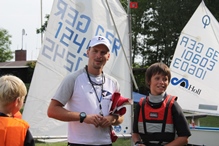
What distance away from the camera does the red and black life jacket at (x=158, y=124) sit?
285 centimetres

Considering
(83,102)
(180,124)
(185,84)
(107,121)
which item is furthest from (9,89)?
(185,84)

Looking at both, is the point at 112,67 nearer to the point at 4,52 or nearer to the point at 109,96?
the point at 109,96

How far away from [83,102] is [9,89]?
623mm

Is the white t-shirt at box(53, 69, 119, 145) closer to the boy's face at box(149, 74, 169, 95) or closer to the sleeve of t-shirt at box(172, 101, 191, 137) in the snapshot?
the boy's face at box(149, 74, 169, 95)

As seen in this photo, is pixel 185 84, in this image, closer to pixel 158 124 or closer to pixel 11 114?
pixel 158 124

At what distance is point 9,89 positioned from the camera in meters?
2.45

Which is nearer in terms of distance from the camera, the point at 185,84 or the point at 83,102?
the point at 83,102

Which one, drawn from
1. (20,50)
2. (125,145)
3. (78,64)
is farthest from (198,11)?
(20,50)

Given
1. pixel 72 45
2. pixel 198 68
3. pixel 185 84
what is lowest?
pixel 185 84

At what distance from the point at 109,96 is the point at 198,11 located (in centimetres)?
723

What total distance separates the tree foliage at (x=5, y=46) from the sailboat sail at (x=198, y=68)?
171ft

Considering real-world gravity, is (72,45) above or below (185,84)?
above

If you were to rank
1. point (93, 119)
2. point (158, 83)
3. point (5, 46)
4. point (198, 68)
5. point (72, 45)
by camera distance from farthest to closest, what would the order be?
point (5, 46) < point (198, 68) < point (72, 45) < point (158, 83) < point (93, 119)

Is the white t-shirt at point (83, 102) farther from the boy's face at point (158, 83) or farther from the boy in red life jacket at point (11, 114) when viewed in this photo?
the boy in red life jacket at point (11, 114)
